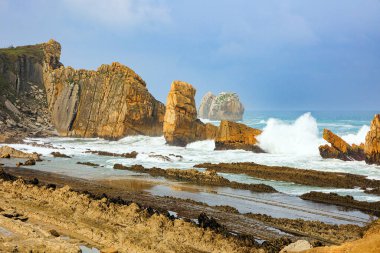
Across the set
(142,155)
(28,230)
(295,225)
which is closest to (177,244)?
(28,230)

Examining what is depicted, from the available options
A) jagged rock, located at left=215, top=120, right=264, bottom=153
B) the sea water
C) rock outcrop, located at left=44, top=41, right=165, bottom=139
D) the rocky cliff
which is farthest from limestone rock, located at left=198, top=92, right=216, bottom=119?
jagged rock, located at left=215, top=120, right=264, bottom=153

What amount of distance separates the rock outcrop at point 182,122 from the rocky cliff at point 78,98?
11.7 meters

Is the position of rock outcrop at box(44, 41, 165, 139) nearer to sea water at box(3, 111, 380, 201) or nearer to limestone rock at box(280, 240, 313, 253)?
sea water at box(3, 111, 380, 201)

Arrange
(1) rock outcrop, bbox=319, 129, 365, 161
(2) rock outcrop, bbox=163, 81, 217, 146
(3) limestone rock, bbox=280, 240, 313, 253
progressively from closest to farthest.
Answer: (3) limestone rock, bbox=280, 240, 313, 253
(1) rock outcrop, bbox=319, 129, 365, 161
(2) rock outcrop, bbox=163, 81, 217, 146

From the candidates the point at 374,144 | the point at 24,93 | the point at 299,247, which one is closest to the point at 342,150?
the point at 374,144

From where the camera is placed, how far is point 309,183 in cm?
2281

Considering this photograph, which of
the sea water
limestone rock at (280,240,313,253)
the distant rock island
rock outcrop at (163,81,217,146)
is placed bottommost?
limestone rock at (280,240,313,253)

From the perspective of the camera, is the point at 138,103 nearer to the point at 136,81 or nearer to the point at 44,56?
the point at 136,81

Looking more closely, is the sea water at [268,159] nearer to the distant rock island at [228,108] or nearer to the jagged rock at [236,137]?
the jagged rock at [236,137]

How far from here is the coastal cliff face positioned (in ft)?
216

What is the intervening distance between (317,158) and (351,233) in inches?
1011

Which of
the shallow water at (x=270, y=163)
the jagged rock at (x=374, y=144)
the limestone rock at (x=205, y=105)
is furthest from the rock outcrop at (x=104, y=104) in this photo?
the limestone rock at (x=205, y=105)

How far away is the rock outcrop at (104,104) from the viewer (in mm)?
63875

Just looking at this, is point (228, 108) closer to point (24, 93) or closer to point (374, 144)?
point (24, 93)
